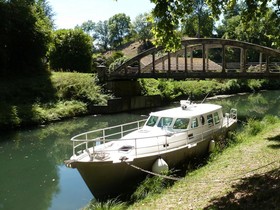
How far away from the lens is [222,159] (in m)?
13.0

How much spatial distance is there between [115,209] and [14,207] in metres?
3.65

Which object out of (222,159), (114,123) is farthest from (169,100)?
(222,159)

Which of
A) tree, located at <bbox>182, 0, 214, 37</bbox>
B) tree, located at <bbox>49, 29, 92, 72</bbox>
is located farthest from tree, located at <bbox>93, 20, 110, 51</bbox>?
tree, located at <bbox>49, 29, 92, 72</bbox>

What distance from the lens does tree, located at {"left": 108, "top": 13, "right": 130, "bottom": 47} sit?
100562 mm

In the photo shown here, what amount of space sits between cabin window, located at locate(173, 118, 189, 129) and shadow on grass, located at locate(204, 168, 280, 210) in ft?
15.2

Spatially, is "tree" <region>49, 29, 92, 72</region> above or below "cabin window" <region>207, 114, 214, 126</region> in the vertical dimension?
above

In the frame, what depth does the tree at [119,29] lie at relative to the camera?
10056 cm

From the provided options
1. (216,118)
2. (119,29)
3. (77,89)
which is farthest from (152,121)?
(119,29)

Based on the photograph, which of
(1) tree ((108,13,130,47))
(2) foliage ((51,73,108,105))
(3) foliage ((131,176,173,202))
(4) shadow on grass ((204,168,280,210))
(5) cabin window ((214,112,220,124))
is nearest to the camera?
(4) shadow on grass ((204,168,280,210))

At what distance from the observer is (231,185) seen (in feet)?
29.6

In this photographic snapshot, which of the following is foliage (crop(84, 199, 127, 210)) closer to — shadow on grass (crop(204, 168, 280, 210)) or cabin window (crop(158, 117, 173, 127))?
shadow on grass (crop(204, 168, 280, 210))

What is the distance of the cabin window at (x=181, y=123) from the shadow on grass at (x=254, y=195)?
463 cm

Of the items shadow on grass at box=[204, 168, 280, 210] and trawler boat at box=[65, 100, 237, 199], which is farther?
trawler boat at box=[65, 100, 237, 199]

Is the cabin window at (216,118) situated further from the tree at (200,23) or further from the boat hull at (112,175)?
the tree at (200,23)
